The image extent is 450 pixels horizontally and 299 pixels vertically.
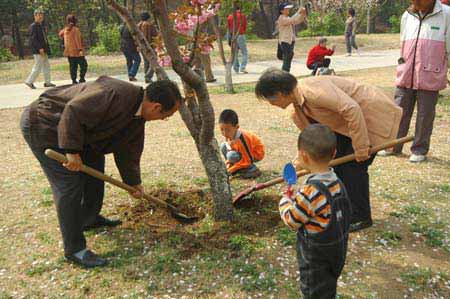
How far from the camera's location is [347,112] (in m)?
3.13

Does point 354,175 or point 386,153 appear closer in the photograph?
point 354,175

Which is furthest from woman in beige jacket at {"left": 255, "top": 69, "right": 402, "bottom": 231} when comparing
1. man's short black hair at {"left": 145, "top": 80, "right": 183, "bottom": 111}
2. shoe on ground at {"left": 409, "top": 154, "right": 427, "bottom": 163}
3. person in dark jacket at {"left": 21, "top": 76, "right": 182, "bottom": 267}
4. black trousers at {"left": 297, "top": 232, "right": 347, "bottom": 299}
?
shoe on ground at {"left": 409, "top": 154, "right": 427, "bottom": 163}

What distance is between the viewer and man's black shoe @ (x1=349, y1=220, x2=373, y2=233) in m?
3.68

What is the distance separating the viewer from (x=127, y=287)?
9.98ft

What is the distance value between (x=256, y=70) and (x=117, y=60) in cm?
518

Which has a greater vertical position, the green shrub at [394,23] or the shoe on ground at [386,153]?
the green shrub at [394,23]

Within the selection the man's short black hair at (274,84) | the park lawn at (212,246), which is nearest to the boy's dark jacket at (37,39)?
the park lawn at (212,246)

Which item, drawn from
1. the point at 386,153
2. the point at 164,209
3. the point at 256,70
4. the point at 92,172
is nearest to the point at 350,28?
the point at 256,70

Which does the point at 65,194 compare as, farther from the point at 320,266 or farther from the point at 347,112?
the point at 347,112

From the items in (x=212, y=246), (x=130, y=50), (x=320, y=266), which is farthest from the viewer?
(x=130, y=50)


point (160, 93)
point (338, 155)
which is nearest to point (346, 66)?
point (338, 155)

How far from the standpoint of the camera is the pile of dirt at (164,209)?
12.9 ft

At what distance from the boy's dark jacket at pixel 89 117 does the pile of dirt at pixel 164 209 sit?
828 mm

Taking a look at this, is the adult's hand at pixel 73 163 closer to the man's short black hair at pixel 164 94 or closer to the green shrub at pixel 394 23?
the man's short black hair at pixel 164 94
